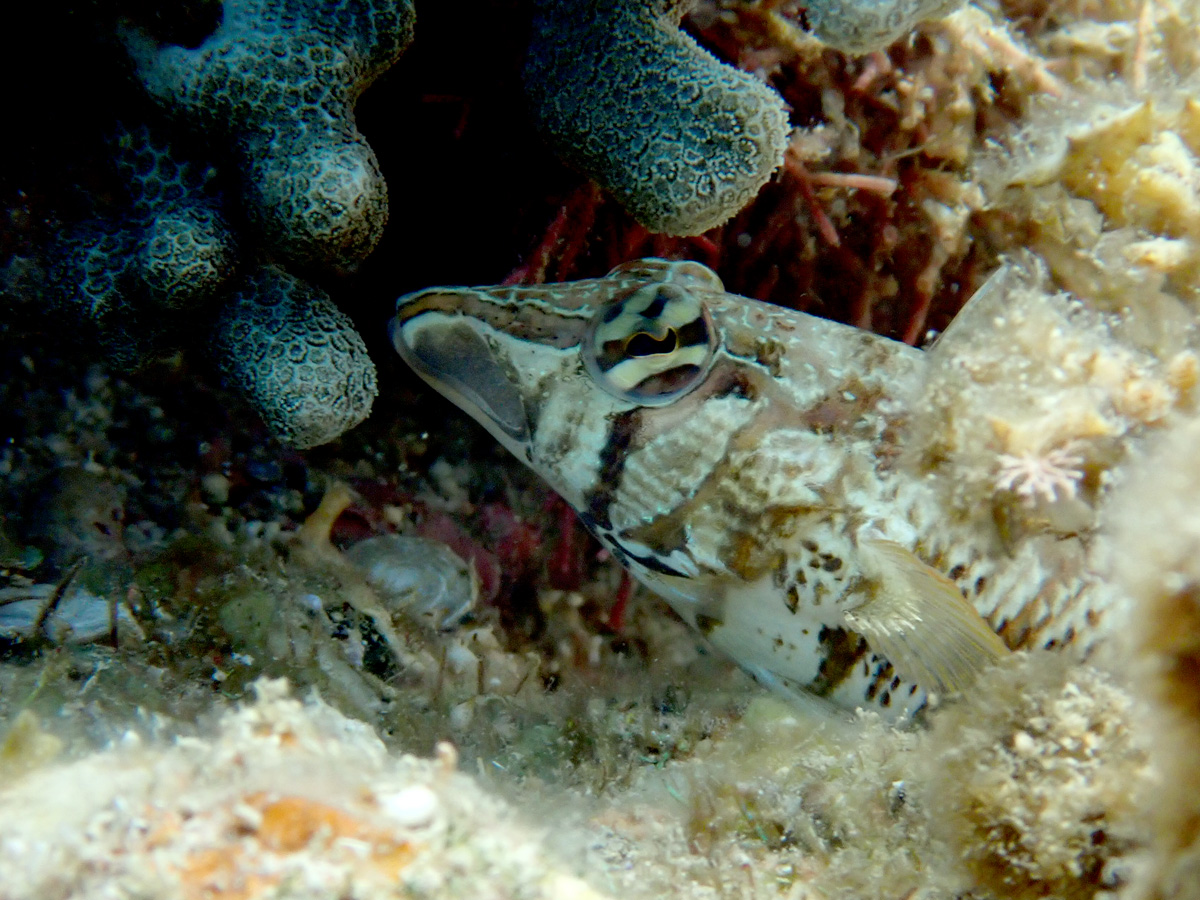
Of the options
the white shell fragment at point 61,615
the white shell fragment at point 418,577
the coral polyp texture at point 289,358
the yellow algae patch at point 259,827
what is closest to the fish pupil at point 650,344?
the coral polyp texture at point 289,358

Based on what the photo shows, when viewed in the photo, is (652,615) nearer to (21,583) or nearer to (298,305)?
(298,305)

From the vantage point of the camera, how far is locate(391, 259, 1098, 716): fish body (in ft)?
8.91

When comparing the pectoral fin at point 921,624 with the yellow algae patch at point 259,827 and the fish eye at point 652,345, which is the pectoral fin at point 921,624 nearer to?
the fish eye at point 652,345

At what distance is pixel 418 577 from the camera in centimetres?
319

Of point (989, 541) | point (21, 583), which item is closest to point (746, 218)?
point (989, 541)

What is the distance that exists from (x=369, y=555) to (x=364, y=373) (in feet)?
2.87

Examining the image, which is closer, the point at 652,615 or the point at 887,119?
the point at 887,119

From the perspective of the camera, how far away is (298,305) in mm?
2633

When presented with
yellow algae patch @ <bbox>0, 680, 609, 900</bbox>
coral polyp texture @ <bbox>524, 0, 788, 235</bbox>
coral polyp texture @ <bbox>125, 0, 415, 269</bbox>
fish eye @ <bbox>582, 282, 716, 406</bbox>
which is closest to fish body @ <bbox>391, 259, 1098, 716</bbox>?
fish eye @ <bbox>582, 282, 716, 406</bbox>

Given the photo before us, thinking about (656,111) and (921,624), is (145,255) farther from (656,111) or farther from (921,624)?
(921,624)

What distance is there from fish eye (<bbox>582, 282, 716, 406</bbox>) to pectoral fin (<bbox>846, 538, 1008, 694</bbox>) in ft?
2.84

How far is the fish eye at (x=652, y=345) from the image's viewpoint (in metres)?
2.71

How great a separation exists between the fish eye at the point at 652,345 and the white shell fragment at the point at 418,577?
1125 millimetres

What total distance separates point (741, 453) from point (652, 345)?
0.50 metres
